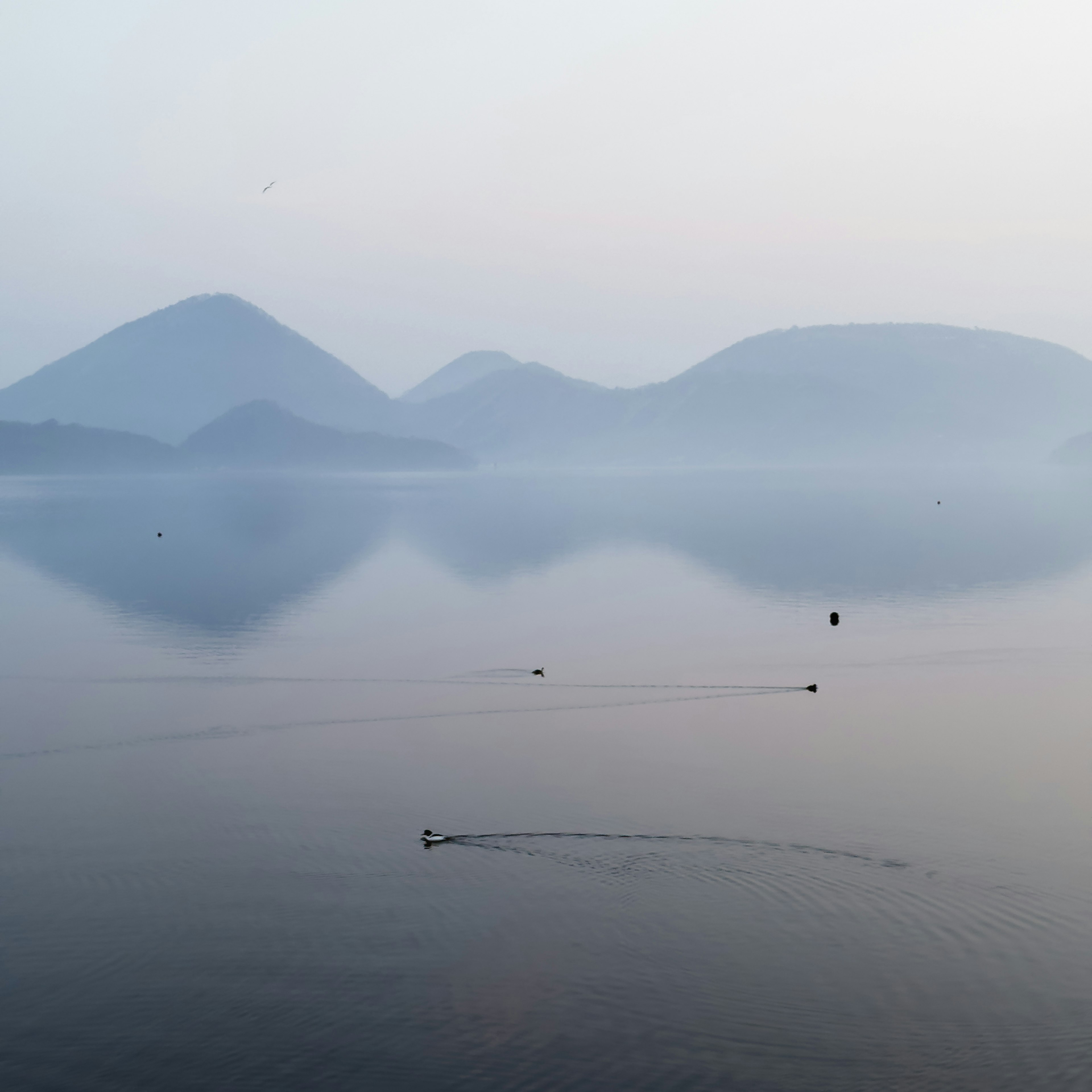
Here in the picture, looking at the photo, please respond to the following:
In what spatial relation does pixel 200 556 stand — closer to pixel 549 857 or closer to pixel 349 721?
pixel 349 721

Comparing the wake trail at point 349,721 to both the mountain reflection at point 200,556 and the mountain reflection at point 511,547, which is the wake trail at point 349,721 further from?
the mountain reflection at point 511,547

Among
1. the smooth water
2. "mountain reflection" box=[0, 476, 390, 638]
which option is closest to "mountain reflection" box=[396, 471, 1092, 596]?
"mountain reflection" box=[0, 476, 390, 638]

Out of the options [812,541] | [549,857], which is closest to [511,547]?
[812,541]

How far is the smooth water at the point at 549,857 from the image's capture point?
2073 cm

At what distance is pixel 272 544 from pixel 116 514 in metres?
80.6

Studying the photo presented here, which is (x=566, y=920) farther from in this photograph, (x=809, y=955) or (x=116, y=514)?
(x=116, y=514)

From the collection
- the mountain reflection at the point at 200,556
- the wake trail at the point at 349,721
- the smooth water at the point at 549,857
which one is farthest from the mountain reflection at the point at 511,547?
the wake trail at the point at 349,721

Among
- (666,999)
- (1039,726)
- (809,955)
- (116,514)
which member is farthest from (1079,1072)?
(116,514)

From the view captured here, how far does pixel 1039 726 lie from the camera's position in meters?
43.4

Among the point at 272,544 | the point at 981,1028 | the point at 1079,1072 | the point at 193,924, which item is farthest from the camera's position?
the point at 272,544

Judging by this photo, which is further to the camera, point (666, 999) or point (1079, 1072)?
point (666, 999)

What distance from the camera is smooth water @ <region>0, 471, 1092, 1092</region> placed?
20.7 m

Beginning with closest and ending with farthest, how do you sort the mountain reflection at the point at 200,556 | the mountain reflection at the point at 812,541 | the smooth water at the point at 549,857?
the smooth water at the point at 549,857, the mountain reflection at the point at 200,556, the mountain reflection at the point at 812,541

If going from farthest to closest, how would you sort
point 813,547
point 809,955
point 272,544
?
point 272,544 < point 813,547 < point 809,955
